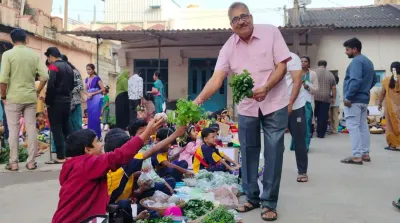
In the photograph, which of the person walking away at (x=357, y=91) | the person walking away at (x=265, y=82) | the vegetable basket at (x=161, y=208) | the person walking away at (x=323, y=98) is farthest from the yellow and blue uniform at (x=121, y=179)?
the person walking away at (x=323, y=98)

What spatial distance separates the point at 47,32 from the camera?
53.1 feet

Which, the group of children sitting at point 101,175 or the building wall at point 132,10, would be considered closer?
the group of children sitting at point 101,175

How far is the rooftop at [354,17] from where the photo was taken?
16141mm

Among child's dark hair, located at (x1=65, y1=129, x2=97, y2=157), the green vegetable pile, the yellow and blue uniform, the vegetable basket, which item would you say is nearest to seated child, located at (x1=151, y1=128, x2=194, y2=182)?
the vegetable basket

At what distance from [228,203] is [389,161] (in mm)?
4448

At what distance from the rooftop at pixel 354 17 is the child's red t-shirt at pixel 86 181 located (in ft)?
47.1

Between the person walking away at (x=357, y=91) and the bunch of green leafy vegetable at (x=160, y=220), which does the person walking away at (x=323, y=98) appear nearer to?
the person walking away at (x=357, y=91)

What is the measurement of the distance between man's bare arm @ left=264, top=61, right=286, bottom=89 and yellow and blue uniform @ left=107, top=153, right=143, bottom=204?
4.68 feet

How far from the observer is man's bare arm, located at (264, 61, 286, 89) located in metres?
3.99

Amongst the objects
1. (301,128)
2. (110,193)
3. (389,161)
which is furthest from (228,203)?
(389,161)

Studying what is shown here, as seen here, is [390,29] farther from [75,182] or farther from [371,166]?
[75,182]

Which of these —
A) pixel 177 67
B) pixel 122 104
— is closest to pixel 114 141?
pixel 122 104

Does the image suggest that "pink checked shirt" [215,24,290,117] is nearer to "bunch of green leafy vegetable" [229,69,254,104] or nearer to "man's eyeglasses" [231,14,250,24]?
"man's eyeglasses" [231,14,250,24]

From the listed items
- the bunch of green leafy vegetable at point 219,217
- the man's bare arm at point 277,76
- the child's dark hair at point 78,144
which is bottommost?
the bunch of green leafy vegetable at point 219,217
